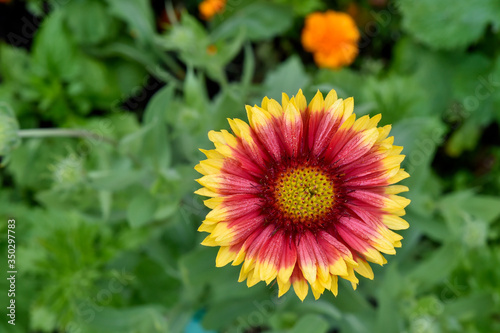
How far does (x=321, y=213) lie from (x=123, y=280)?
129 centimetres

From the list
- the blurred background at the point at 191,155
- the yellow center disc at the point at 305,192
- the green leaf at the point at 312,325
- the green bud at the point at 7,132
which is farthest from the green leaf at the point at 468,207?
the green bud at the point at 7,132

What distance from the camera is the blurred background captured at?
1688mm

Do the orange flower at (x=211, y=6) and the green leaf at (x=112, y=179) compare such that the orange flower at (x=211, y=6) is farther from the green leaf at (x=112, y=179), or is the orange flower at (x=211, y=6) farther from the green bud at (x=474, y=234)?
the green bud at (x=474, y=234)

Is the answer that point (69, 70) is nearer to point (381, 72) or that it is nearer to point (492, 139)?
point (381, 72)

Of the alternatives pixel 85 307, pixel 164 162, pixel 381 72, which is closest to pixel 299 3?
pixel 381 72

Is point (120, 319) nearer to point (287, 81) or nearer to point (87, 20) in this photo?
point (287, 81)

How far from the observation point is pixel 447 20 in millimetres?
2209

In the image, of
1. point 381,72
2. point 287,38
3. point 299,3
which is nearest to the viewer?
point 299,3

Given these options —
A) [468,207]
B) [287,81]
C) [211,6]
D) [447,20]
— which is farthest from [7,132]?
[447,20]

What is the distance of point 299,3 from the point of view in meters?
2.44

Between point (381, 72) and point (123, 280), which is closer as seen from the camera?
point (123, 280)

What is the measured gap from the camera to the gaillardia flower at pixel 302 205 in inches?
36.9

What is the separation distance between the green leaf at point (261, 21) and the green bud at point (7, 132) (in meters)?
1.43

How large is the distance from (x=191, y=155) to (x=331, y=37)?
43.6 inches
